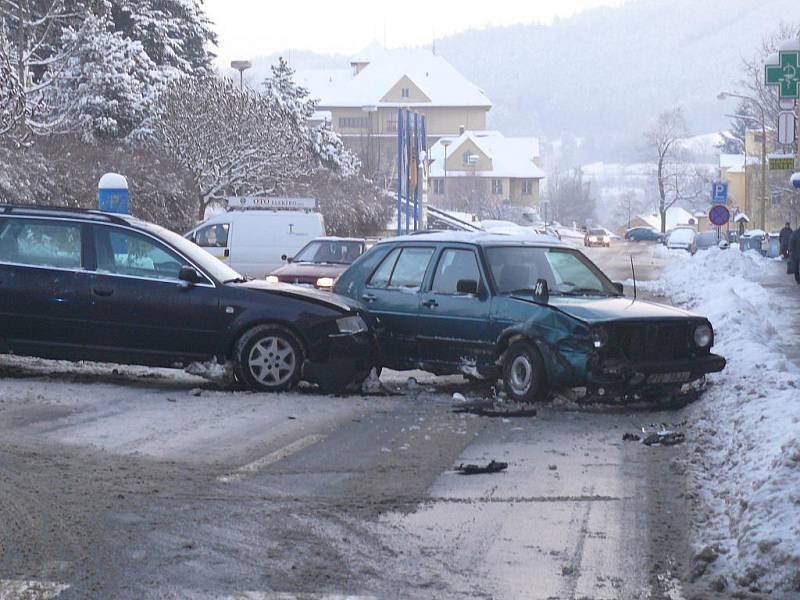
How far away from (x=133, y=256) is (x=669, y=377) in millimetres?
5235

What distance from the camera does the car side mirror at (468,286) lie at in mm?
12344

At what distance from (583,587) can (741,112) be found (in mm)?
127398

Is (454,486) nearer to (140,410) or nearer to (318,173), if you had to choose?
(140,410)

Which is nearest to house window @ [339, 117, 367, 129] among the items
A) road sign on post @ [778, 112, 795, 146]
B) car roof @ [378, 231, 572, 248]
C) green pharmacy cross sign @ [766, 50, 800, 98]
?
road sign on post @ [778, 112, 795, 146]

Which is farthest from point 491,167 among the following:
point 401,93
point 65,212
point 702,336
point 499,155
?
point 702,336

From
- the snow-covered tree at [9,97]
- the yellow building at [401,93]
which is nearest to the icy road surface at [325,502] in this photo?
the snow-covered tree at [9,97]

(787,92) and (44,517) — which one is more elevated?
(787,92)

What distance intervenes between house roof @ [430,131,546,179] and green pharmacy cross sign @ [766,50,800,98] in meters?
95.2

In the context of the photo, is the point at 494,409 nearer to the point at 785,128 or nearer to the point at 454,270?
the point at 454,270

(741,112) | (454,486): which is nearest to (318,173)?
(454,486)

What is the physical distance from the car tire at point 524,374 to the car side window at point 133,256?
3.34m

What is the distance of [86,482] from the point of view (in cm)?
791

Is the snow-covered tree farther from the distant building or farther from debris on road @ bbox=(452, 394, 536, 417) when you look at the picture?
the distant building

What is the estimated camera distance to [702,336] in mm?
A: 11914
